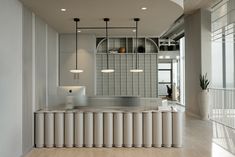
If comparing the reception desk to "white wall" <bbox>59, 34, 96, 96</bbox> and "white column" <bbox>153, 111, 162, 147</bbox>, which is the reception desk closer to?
"white column" <bbox>153, 111, 162, 147</bbox>

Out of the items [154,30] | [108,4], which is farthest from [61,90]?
[154,30]

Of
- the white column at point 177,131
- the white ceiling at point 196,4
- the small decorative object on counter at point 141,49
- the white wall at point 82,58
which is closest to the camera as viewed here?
the white column at point 177,131

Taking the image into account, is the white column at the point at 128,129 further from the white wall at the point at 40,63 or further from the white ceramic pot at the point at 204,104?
the white ceramic pot at the point at 204,104

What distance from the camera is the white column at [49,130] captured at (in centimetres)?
592

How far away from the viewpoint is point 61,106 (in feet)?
21.4

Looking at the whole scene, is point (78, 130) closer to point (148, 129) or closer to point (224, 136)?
point (148, 129)

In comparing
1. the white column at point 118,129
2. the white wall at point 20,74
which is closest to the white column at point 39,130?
the white wall at point 20,74

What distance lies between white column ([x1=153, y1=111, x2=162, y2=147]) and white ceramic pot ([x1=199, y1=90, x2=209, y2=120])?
13.0ft

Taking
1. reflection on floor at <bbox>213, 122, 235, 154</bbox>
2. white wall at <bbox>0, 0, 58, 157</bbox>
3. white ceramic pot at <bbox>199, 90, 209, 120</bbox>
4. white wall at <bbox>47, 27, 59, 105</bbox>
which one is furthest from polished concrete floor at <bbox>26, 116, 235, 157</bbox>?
white ceramic pot at <bbox>199, 90, 209, 120</bbox>

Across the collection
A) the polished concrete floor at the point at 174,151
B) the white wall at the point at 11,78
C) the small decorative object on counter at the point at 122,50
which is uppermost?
the small decorative object on counter at the point at 122,50

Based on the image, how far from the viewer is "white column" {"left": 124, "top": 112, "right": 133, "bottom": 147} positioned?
5867 millimetres

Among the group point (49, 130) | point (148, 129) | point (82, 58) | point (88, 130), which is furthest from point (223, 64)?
point (49, 130)

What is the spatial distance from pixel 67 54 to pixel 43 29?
2379mm

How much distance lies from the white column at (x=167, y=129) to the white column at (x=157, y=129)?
9 centimetres
